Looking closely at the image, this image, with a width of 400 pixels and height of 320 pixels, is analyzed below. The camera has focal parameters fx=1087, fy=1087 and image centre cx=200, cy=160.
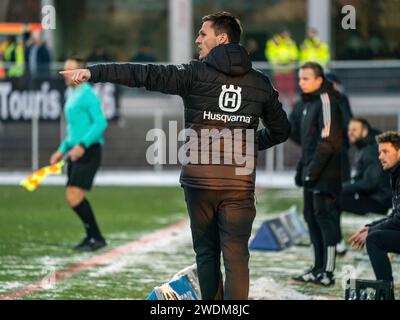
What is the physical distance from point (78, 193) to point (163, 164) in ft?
29.0

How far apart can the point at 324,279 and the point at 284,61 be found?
13.0 meters

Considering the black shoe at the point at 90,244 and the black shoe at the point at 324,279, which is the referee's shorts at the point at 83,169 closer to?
the black shoe at the point at 90,244

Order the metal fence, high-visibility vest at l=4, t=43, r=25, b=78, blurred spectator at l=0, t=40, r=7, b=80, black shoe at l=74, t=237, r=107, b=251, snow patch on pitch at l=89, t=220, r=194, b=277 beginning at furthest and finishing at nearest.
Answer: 1. high-visibility vest at l=4, t=43, r=25, b=78
2. blurred spectator at l=0, t=40, r=7, b=80
3. the metal fence
4. black shoe at l=74, t=237, r=107, b=251
5. snow patch on pitch at l=89, t=220, r=194, b=277

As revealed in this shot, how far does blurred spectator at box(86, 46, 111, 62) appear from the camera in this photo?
25898 millimetres

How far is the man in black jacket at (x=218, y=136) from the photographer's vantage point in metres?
6.90

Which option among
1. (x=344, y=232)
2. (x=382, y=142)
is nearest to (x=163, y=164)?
(x=344, y=232)

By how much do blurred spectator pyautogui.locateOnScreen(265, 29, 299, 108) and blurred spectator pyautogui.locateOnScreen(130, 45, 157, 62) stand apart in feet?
9.31

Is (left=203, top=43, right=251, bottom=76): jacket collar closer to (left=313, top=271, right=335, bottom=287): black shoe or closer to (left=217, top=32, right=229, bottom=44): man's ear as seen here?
(left=217, top=32, right=229, bottom=44): man's ear

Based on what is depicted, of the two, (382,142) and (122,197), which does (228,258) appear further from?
(122,197)

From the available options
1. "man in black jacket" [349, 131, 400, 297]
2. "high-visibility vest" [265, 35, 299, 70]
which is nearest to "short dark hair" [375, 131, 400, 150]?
"man in black jacket" [349, 131, 400, 297]

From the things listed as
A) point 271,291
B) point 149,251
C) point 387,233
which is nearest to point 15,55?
point 149,251

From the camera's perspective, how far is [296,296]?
875 cm

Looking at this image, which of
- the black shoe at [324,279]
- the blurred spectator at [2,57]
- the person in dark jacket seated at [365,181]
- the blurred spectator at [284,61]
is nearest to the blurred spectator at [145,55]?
the blurred spectator at [284,61]

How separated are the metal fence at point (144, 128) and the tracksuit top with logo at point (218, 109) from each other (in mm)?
12129
